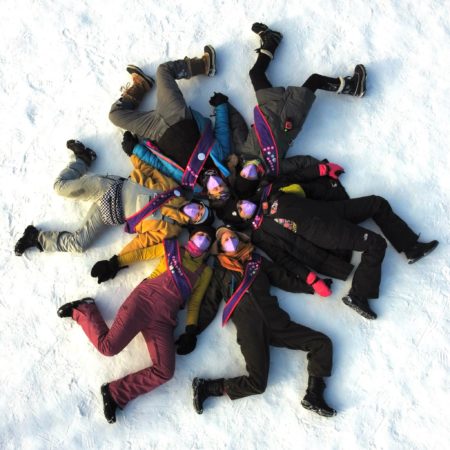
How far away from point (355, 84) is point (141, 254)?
1938 mm

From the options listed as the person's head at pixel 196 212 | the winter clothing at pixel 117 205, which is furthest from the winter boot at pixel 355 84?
the winter clothing at pixel 117 205

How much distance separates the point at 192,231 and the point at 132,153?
2.35 ft

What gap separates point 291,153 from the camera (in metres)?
3.01

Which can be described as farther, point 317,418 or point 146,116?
point 146,116

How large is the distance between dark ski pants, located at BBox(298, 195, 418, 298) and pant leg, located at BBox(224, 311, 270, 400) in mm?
665

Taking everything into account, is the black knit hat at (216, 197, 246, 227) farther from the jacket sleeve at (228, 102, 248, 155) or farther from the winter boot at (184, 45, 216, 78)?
the winter boot at (184, 45, 216, 78)

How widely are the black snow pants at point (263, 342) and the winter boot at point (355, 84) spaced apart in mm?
1611

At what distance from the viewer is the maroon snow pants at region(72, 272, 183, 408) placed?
8.79 feet

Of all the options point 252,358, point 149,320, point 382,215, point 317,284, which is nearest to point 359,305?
point 317,284

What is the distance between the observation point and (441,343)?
9.00 ft

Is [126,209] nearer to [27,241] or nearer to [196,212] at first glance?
[196,212]

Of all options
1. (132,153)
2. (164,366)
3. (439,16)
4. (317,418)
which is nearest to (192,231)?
(132,153)

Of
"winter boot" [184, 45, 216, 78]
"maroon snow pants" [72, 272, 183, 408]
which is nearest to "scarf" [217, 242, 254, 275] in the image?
"maroon snow pants" [72, 272, 183, 408]

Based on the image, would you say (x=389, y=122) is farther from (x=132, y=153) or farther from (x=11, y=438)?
(x=11, y=438)
